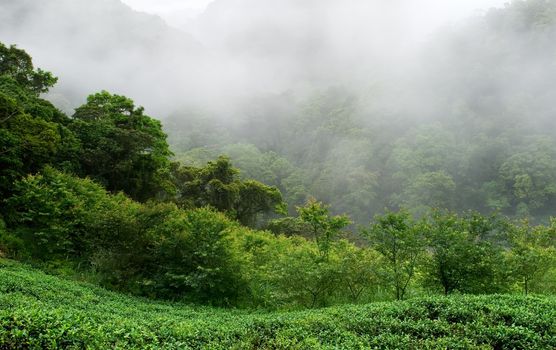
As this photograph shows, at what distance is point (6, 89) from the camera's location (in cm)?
2123

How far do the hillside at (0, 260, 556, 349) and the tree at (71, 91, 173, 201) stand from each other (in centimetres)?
1693

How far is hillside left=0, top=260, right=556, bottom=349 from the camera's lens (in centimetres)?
524

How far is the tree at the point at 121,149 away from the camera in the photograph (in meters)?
26.0

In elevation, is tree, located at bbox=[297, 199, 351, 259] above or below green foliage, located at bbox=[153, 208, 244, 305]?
above

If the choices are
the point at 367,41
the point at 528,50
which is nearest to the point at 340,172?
the point at 528,50

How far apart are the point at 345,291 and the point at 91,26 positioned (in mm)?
156070

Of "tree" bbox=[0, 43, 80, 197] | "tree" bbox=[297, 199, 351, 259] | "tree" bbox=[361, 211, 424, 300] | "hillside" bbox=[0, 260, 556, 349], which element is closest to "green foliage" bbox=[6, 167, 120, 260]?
"tree" bbox=[0, 43, 80, 197]

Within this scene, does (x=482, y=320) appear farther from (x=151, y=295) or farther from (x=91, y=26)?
(x=91, y=26)

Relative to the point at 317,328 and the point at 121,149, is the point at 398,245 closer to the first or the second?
the point at 317,328

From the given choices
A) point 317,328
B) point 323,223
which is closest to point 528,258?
point 323,223

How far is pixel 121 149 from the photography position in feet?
86.4

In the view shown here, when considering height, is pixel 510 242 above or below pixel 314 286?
above

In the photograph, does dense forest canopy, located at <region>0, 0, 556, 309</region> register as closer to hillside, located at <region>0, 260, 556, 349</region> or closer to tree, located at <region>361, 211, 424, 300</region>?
tree, located at <region>361, 211, 424, 300</region>

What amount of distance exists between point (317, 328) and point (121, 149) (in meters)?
22.2
